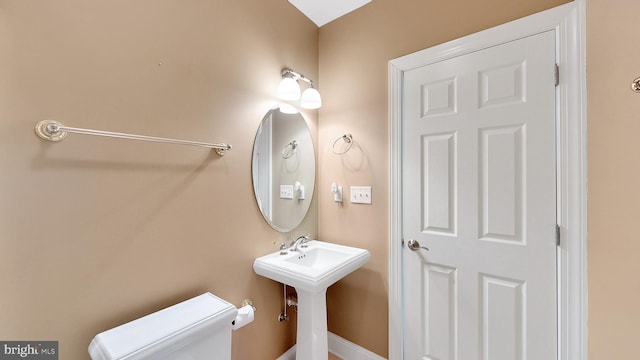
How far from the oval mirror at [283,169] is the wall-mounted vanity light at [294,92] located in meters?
0.13

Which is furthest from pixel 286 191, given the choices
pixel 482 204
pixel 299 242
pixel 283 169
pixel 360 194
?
pixel 482 204

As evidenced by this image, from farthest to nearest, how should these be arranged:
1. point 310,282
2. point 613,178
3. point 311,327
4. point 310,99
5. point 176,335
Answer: point 310,99, point 311,327, point 310,282, point 613,178, point 176,335

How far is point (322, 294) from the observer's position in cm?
144

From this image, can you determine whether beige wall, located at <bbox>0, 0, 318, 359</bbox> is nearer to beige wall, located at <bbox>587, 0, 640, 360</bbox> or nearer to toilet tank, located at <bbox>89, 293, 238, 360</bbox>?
toilet tank, located at <bbox>89, 293, 238, 360</bbox>

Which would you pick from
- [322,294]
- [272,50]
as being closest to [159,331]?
[322,294]

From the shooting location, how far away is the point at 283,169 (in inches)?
67.1

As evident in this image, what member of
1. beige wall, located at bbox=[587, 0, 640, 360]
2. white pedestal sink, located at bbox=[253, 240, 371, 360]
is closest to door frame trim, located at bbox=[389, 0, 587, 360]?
beige wall, located at bbox=[587, 0, 640, 360]

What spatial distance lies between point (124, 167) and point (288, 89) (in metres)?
0.97

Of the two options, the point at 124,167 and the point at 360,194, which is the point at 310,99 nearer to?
the point at 360,194

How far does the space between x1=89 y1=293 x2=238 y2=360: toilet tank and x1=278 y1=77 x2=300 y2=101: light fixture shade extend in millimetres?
1211

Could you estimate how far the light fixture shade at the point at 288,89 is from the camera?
1.55 m

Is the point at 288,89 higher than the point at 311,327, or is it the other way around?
the point at 288,89

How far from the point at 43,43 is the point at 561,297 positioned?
229cm

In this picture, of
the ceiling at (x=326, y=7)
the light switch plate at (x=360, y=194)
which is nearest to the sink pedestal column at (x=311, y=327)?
the light switch plate at (x=360, y=194)
